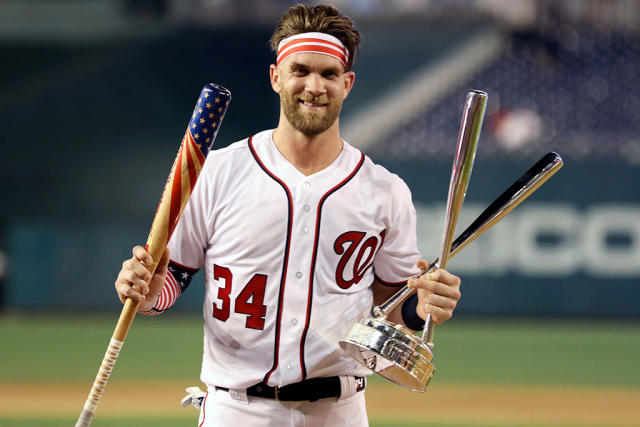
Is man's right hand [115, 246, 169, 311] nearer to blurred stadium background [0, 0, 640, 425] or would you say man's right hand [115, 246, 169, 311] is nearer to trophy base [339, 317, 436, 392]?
trophy base [339, 317, 436, 392]

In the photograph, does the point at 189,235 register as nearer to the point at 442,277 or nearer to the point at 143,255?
the point at 143,255

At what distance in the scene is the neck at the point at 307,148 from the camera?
2.92m

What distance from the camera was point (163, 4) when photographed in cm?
1689

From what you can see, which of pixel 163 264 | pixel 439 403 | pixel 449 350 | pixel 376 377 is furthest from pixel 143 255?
pixel 449 350

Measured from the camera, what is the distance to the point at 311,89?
2738 millimetres

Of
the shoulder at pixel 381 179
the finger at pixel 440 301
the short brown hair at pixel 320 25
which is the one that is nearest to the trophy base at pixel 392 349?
the finger at pixel 440 301

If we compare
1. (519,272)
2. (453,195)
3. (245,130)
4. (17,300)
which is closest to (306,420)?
(453,195)

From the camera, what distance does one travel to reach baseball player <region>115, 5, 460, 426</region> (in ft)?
9.18

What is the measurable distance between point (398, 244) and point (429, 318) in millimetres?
435

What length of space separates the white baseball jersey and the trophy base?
0.23 metres

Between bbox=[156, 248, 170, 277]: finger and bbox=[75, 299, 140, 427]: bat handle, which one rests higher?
bbox=[156, 248, 170, 277]: finger

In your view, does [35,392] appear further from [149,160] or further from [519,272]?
[149,160]

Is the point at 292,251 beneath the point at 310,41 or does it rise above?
beneath

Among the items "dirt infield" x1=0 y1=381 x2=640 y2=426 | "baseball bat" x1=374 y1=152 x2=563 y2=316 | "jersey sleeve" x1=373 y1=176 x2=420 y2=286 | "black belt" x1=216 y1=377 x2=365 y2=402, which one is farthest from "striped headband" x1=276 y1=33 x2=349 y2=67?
"dirt infield" x1=0 y1=381 x2=640 y2=426
